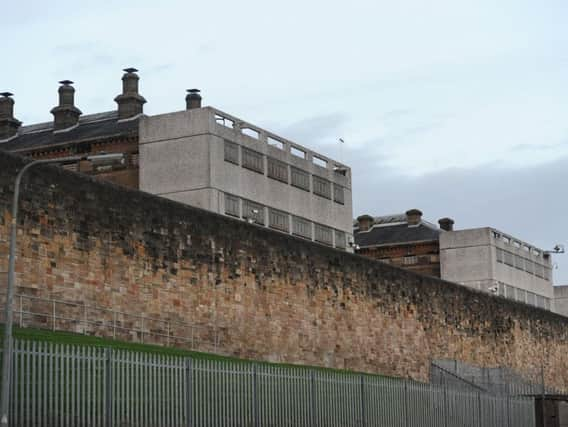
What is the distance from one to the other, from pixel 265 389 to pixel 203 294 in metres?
12.1

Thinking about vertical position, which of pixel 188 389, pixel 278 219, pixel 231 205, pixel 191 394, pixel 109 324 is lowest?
pixel 191 394

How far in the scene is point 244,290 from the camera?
4312 centimetres

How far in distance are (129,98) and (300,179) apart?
12.9 meters

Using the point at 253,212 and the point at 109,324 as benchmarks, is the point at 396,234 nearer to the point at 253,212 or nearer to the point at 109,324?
the point at 253,212

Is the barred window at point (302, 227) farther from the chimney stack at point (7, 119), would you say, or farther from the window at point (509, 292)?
the window at point (509, 292)

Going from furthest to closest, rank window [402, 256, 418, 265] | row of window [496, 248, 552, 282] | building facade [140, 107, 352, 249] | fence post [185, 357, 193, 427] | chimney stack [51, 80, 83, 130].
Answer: window [402, 256, 418, 265] → row of window [496, 248, 552, 282] → chimney stack [51, 80, 83, 130] → building facade [140, 107, 352, 249] → fence post [185, 357, 193, 427]

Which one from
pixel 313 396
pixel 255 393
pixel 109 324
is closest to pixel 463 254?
pixel 109 324

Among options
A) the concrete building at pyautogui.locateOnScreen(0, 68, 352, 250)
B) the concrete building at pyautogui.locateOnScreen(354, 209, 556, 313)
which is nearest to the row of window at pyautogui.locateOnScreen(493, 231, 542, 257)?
the concrete building at pyautogui.locateOnScreen(354, 209, 556, 313)

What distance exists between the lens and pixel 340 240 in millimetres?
71625

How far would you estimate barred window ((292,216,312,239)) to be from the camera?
66.9m

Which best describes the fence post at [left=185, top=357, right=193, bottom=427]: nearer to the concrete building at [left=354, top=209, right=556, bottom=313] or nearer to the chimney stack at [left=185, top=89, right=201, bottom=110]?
the chimney stack at [left=185, top=89, right=201, bottom=110]

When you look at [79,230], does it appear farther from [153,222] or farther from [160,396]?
[160,396]

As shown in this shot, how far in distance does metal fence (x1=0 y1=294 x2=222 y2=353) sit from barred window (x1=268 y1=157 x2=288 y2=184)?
24.2 meters

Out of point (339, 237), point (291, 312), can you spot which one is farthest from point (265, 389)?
point (339, 237)
